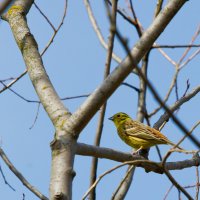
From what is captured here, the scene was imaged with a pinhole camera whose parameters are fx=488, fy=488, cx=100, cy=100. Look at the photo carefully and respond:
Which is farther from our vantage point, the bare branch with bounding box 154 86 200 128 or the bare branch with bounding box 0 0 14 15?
the bare branch with bounding box 154 86 200 128

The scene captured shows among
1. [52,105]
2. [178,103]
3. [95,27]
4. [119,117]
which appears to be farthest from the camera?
[119,117]

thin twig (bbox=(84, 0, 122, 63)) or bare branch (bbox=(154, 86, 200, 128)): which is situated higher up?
thin twig (bbox=(84, 0, 122, 63))

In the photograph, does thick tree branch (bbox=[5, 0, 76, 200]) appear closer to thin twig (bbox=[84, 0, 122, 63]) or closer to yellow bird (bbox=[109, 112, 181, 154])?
thin twig (bbox=[84, 0, 122, 63])

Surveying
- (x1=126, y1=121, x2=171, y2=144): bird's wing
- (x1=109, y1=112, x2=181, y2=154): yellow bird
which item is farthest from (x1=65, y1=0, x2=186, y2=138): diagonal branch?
(x1=126, y1=121, x2=171, y2=144): bird's wing

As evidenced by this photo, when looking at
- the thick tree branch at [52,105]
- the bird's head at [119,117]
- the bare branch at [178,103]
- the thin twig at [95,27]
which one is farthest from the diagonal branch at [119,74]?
the bird's head at [119,117]

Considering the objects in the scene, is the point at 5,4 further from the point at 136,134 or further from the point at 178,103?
the point at 136,134

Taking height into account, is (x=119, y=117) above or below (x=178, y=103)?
above

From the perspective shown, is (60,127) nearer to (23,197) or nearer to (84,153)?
(84,153)

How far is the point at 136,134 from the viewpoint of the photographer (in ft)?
25.0

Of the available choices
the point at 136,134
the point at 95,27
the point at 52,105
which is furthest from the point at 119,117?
the point at 52,105

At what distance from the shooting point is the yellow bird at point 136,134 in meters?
6.90

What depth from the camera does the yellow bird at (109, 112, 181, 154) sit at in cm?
690

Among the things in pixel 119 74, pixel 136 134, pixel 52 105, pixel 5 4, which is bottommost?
pixel 5 4

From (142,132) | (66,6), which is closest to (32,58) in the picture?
(66,6)
